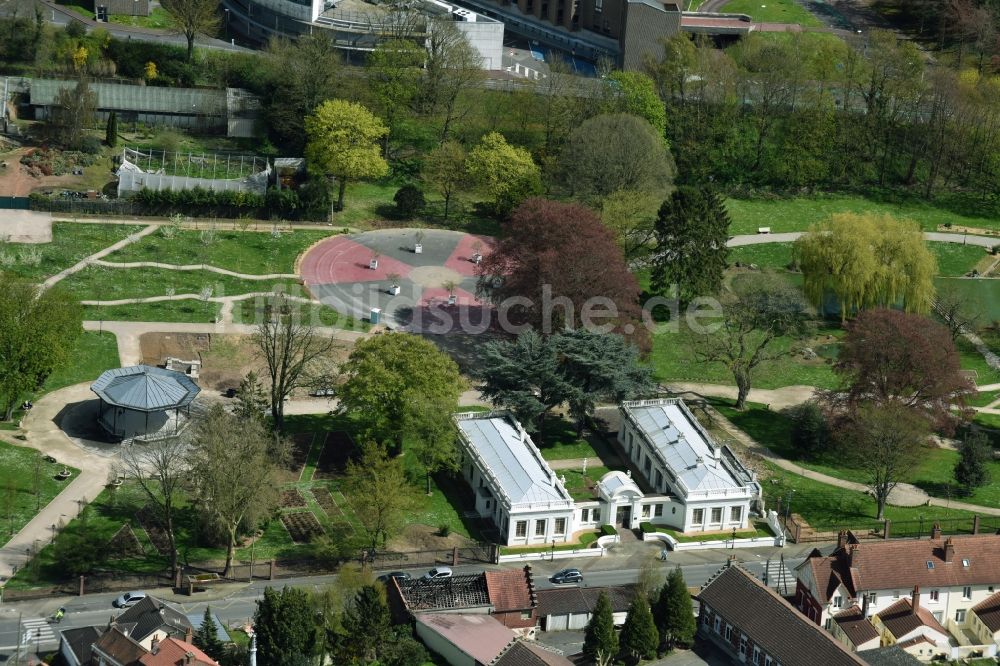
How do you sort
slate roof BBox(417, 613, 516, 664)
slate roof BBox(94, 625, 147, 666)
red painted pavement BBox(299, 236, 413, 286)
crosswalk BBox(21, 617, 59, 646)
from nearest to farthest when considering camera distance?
slate roof BBox(94, 625, 147, 666)
crosswalk BBox(21, 617, 59, 646)
slate roof BBox(417, 613, 516, 664)
red painted pavement BBox(299, 236, 413, 286)

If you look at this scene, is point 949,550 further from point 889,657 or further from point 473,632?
point 473,632

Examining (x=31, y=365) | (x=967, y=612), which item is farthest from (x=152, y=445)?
Result: (x=967, y=612)

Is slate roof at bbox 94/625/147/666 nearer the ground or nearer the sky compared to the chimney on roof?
nearer the ground

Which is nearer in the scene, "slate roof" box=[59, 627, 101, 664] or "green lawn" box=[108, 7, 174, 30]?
"slate roof" box=[59, 627, 101, 664]

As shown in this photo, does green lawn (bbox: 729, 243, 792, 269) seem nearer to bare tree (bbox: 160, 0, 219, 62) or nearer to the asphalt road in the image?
the asphalt road

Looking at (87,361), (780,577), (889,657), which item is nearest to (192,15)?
(87,361)

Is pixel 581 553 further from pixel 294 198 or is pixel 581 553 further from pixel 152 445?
pixel 294 198

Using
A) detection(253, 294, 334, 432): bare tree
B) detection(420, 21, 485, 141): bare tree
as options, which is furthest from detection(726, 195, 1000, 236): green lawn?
detection(253, 294, 334, 432): bare tree
